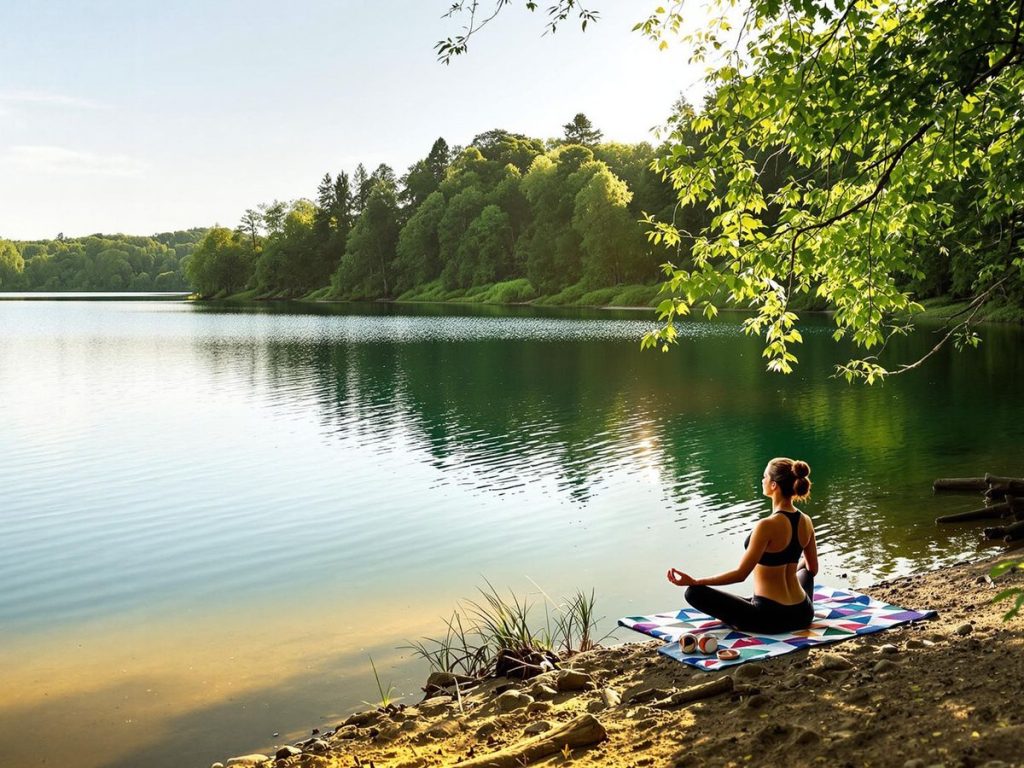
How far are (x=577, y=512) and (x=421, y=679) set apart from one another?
7314mm

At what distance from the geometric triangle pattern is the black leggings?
7cm

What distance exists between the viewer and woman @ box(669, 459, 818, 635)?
7625mm

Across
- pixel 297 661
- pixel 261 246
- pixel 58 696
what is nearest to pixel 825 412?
pixel 297 661

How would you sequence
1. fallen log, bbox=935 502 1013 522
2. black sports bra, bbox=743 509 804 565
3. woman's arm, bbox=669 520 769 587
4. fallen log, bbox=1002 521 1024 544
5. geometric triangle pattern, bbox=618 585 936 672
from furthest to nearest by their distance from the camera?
fallen log, bbox=935 502 1013 522 → fallen log, bbox=1002 521 1024 544 → black sports bra, bbox=743 509 804 565 → woman's arm, bbox=669 520 769 587 → geometric triangle pattern, bbox=618 585 936 672

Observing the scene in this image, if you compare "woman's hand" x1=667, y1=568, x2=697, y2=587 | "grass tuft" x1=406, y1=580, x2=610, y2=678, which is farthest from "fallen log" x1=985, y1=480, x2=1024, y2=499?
"woman's hand" x1=667, y1=568, x2=697, y2=587

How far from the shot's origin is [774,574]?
777 cm

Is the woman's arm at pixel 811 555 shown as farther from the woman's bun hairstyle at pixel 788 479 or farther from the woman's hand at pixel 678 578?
the woman's hand at pixel 678 578

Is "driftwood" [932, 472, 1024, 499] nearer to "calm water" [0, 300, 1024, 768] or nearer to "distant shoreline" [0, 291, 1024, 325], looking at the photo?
"calm water" [0, 300, 1024, 768]

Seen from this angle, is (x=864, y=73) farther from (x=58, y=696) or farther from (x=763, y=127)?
(x=58, y=696)

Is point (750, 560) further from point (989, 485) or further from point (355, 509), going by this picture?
point (355, 509)

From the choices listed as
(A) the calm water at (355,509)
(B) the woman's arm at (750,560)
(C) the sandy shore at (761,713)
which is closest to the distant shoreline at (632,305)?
(A) the calm water at (355,509)

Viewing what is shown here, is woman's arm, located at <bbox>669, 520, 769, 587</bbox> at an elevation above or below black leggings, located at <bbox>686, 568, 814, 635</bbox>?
above

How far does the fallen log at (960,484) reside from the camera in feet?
50.1

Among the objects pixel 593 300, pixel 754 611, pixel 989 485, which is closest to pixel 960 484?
pixel 989 485
